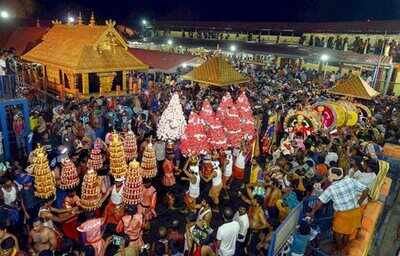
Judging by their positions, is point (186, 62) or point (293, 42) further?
point (293, 42)

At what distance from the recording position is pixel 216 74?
1819 centimetres

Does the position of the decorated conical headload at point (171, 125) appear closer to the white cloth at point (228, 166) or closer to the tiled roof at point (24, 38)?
the white cloth at point (228, 166)

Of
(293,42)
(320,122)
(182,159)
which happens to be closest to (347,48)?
(293,42)

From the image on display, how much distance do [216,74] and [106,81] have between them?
609cm

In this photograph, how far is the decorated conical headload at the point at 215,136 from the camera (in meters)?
10.7

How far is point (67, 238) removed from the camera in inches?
257

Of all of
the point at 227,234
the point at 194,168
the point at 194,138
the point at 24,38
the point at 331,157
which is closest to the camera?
the point at 227,234

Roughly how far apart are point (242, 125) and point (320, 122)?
255 centimetres

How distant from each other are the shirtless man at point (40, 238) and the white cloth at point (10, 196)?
161 cm

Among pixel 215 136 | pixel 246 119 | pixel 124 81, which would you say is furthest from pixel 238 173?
pixel 124 81

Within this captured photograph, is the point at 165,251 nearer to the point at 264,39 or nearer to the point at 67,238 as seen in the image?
the point at 67,238

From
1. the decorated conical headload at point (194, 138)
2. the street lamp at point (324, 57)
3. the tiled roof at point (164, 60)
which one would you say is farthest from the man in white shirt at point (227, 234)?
the street lamp at point (324, 57)

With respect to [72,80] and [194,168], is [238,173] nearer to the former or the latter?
[194,168]

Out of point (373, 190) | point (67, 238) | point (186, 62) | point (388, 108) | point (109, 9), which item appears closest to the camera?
point (67, 238)
